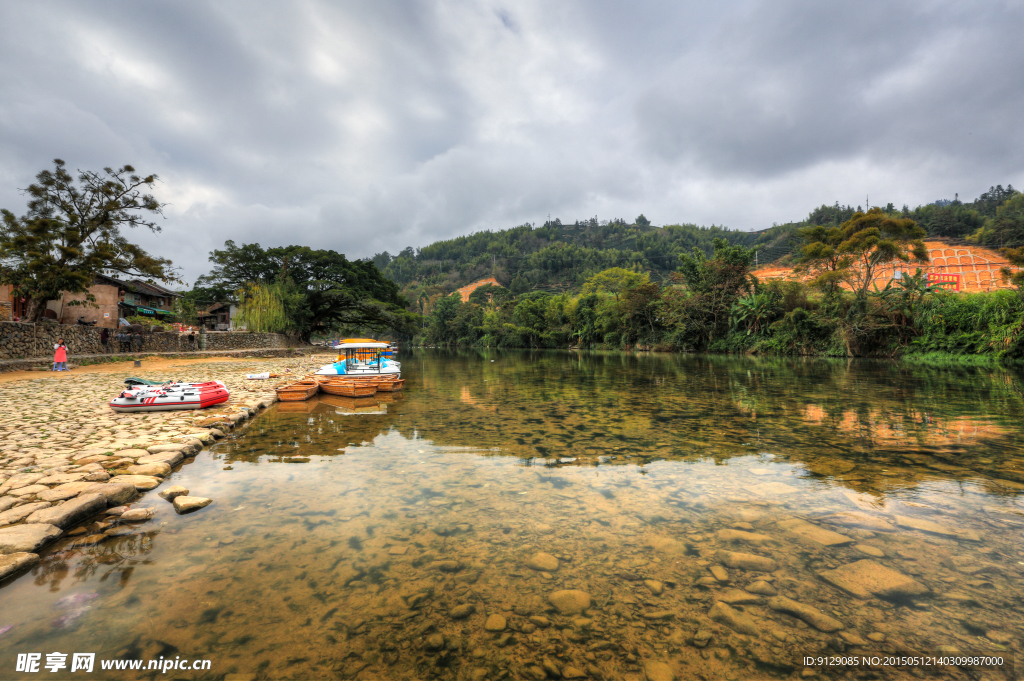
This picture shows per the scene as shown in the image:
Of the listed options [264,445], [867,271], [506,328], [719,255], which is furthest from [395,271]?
[264,445]

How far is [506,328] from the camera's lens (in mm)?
59844

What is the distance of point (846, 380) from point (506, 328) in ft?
154

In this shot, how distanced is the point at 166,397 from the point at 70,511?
544 cm

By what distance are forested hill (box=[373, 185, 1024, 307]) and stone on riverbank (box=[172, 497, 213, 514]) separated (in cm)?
6116

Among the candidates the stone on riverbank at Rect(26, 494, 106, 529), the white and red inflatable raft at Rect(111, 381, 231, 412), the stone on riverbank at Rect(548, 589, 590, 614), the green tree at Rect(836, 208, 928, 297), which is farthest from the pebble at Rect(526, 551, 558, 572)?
the green tree at Rect(836, 208, 928, 297)

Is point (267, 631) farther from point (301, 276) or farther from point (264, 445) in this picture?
point (301, 276)

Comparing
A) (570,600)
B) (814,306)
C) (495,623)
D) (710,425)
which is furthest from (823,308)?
(495,623)

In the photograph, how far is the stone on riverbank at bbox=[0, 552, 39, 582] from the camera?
2.79m

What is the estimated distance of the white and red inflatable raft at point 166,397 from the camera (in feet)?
25.4

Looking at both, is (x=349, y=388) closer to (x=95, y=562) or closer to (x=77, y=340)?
(x=95, y=562)

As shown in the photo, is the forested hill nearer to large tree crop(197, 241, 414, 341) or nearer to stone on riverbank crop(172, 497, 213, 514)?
large tree crop(197, 241, 414, 341)

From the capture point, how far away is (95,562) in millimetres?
3051

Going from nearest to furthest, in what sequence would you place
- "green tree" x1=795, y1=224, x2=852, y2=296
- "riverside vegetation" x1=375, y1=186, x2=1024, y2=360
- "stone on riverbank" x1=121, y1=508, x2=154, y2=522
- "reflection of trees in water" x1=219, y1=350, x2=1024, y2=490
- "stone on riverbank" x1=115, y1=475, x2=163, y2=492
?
"stone on riverbank" x1=121, y1=508, x2=154, y2=522
"stone on riverbank" x1=115, y1=475, x2=163, y2=492
"reflection of trees in water" x1=219, y1=350, x2=1024, y2=490
"riverside vegetation" x1=375, y1=186, x2=1024, y2=360
"green tree" x1=795, y1=224, x2=852, y2=296

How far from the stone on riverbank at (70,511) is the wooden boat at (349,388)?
7954 millimetres
